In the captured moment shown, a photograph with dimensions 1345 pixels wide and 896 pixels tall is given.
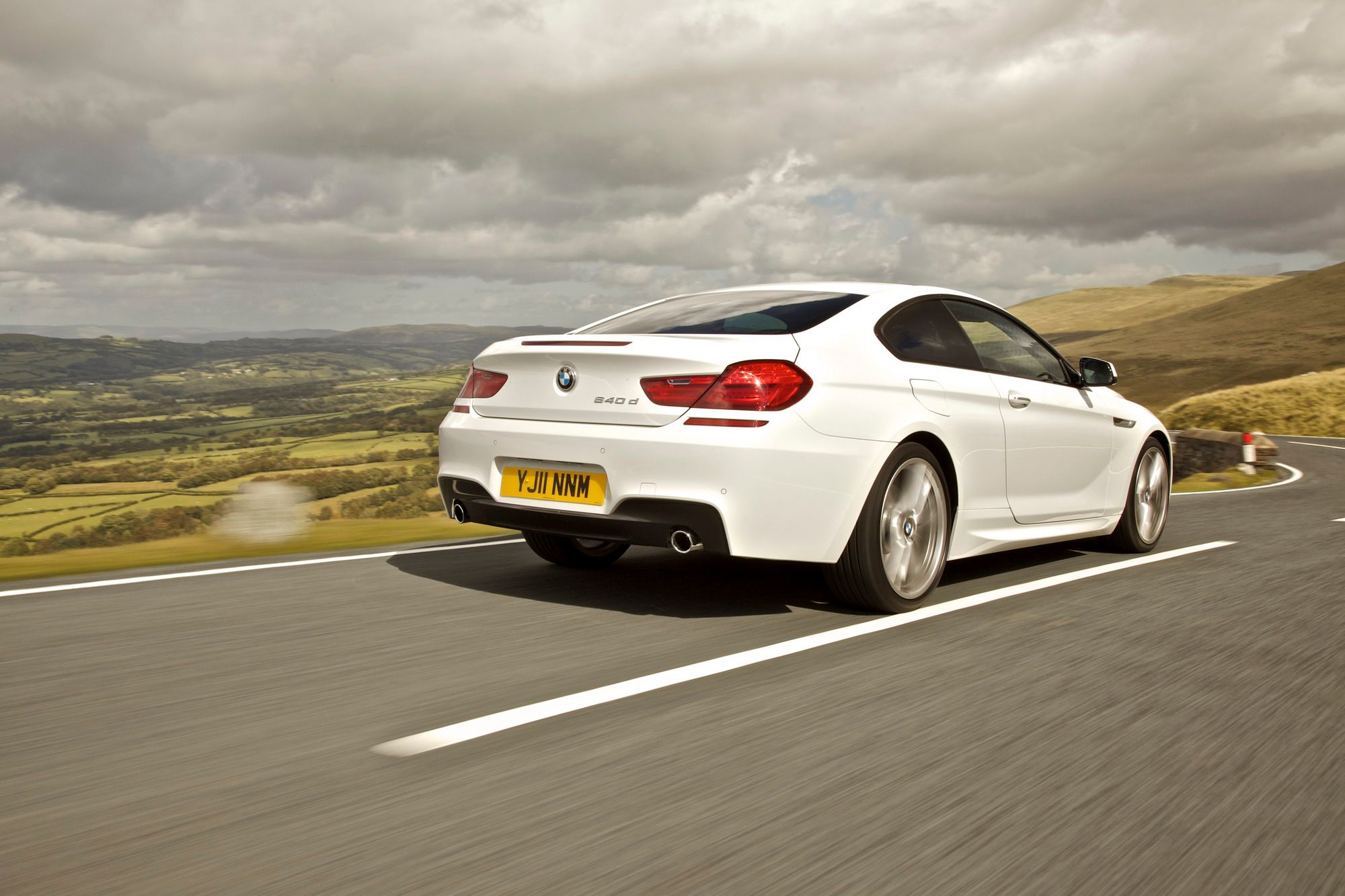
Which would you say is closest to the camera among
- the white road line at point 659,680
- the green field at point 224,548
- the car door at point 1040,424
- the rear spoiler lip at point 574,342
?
the white road line at point 659,680

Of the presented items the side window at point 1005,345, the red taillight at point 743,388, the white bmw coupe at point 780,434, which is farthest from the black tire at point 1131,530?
the red taillight at point 743,388

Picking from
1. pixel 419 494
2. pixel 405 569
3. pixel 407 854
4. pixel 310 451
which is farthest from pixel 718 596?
pixel 310 451

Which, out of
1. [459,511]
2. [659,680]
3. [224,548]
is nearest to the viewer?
[659,680]

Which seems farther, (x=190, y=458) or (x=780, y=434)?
(x=190, y=458)

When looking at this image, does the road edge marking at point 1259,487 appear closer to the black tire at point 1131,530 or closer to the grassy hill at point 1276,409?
the black tire at point 1131,530

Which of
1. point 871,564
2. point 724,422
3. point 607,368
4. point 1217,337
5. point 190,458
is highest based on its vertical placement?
point 607,368

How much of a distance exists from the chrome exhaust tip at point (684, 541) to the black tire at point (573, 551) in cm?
160

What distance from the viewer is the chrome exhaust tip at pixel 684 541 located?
4.45m

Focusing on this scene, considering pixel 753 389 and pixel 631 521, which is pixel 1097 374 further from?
pixel 631 521

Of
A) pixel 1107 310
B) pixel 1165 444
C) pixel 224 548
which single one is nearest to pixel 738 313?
pixel 1165 444

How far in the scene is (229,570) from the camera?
5.96 m

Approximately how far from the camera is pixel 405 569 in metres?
6.05

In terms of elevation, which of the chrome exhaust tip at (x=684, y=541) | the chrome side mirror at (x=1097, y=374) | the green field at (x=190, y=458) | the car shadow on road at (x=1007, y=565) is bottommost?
the green field at (x=190, y=458)

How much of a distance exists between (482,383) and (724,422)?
139 cm
